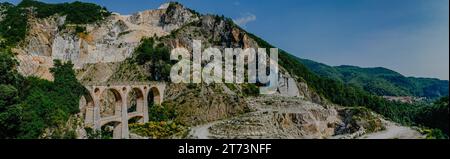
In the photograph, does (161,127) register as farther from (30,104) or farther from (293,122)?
(293,122)

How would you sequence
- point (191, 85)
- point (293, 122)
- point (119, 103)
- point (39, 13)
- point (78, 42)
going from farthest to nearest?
point (39, 13) → point (78, 42) → point (191, 85) → point (293, 122) → point (119, 103)

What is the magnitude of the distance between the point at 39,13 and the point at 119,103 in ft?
130

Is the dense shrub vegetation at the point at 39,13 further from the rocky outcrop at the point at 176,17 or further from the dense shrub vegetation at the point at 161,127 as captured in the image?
the dense shrub vegetation at the point at 161,127

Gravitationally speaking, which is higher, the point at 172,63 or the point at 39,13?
the point at 39,13

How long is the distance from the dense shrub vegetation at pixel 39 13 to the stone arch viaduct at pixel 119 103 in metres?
22.2

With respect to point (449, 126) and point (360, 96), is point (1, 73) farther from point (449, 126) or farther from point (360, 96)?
point (360, 96)

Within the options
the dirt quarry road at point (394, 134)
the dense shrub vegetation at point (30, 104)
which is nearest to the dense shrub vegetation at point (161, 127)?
the dense shrub vegetation at point (30, 104)

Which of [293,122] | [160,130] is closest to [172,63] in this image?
[293,122]

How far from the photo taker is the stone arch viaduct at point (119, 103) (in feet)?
138

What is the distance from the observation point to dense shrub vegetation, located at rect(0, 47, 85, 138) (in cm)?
3161

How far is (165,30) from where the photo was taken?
83188 mm

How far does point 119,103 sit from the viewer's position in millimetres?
46688
